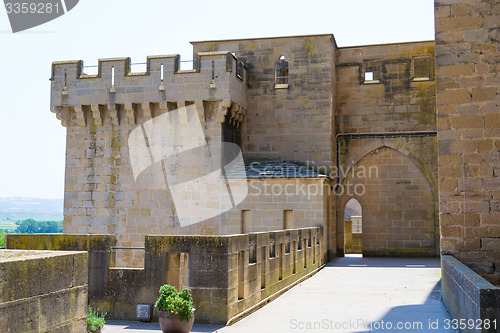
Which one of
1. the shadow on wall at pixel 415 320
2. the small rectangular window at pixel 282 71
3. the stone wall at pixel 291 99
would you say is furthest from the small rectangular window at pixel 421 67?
the shadow on wall at pixel 415 320

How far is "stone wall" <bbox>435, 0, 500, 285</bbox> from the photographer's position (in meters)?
9.59

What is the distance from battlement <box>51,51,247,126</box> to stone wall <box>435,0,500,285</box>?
8337 mm

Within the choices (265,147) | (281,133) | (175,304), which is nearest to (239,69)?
(281,133)

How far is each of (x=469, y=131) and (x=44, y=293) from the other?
7.89 meters

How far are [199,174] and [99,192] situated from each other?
3.54 meters

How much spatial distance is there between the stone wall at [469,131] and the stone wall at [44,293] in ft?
Result: 22.9

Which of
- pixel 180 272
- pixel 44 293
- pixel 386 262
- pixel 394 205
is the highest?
pixel 394 205

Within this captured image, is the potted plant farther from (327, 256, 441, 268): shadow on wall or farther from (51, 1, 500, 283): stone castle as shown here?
(327, 256, 441, 268): shadow on wall

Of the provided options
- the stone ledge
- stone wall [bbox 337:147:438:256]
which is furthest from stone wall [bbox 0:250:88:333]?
stone wall [bbox 337:147:438:256]

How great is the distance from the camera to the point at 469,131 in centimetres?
982

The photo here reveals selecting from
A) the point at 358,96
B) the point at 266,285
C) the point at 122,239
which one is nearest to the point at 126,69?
the point at 122,239

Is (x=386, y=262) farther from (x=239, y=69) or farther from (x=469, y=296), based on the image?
(x=469, y=296)

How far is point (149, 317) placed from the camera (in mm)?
8328

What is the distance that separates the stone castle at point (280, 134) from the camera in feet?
57.2
